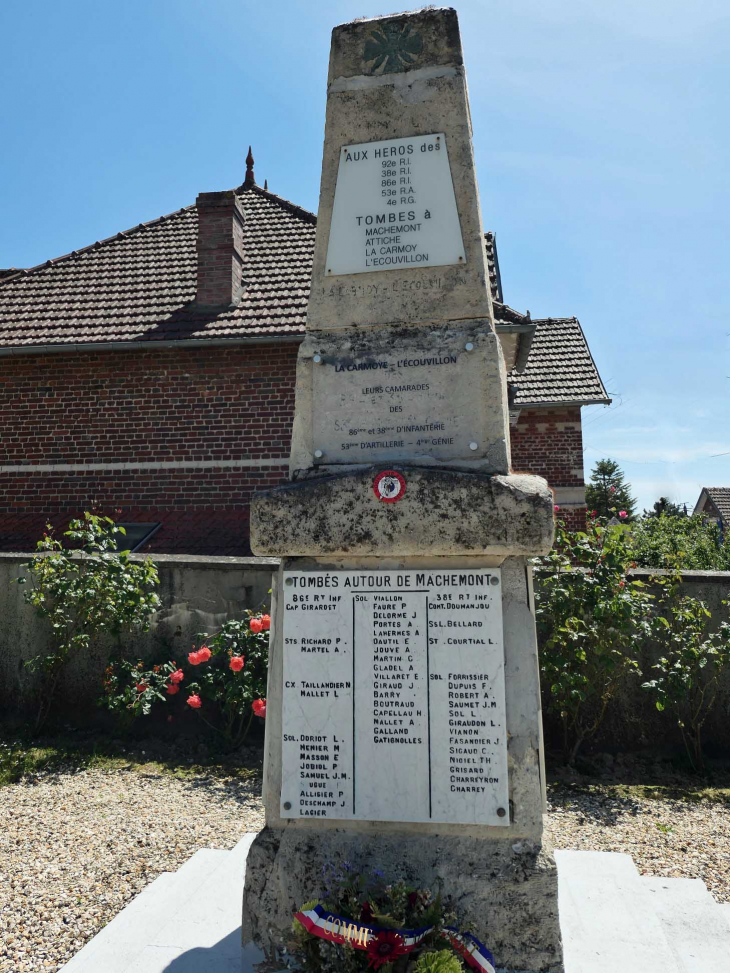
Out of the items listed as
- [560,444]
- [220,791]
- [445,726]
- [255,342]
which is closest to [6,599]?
[220,791]

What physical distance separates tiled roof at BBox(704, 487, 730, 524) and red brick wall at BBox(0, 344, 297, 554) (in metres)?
31.2

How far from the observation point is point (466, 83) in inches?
133

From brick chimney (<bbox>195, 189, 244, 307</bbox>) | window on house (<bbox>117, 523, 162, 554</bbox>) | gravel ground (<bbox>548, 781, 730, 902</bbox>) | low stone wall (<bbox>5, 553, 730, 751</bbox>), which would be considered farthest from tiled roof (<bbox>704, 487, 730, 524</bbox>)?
low stone wall (<bbox>5, 553, 730, 751</bbox>)

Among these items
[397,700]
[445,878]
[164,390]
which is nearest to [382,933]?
[445,878]

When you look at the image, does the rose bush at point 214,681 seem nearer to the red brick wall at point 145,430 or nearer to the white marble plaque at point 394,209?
the red brick wall at point 145,430

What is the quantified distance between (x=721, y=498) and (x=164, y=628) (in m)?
36.2

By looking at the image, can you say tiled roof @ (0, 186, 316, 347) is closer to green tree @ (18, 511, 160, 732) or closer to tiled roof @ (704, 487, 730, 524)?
green tree @ (18, 511, 160, 732)

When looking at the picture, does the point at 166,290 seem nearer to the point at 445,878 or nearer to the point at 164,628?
the point at 164,628

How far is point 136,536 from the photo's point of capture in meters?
9.42

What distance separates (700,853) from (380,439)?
10.5ft

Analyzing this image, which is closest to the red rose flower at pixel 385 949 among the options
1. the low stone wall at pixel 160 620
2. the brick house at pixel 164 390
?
the low stone wall at pixel 160 620

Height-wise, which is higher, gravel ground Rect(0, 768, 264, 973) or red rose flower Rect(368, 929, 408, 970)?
red rose flower Rect(368, 929, 408, 970)

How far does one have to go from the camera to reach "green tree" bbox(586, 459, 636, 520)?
3412 centimetres

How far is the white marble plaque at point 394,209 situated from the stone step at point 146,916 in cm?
284
